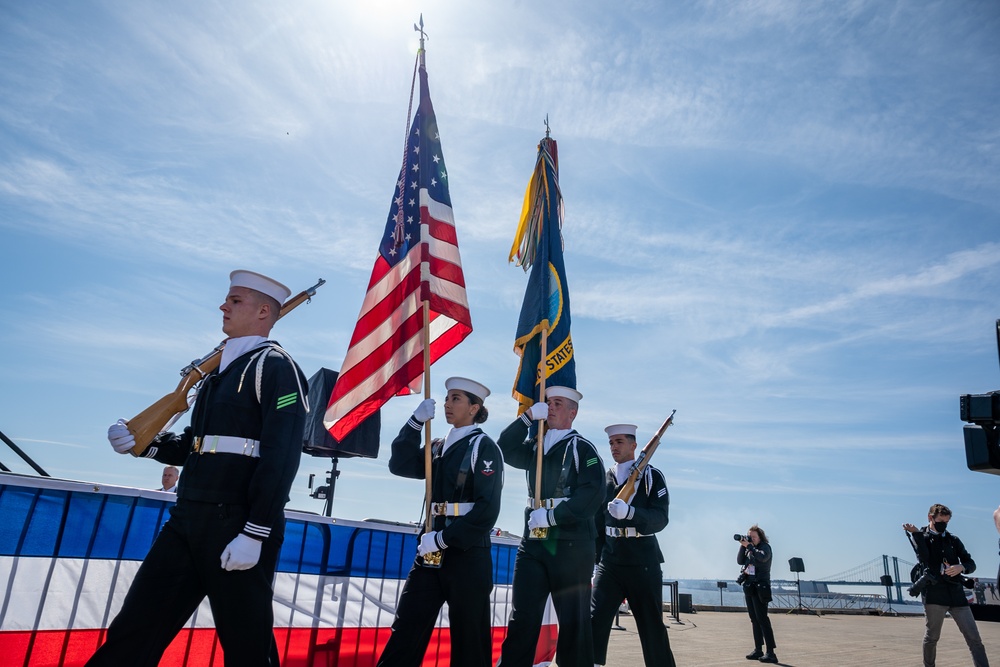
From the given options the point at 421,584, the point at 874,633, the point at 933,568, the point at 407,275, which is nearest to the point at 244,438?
the point at 421,584

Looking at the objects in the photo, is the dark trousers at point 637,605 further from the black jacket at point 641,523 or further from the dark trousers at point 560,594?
the dark trousers at point 560,594

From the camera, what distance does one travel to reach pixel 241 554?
3.46 metres

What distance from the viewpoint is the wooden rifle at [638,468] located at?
7039 mm

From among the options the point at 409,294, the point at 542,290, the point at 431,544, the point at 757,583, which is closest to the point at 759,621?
the point at 757,583

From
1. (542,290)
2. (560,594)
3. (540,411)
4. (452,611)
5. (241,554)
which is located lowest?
(452,611)

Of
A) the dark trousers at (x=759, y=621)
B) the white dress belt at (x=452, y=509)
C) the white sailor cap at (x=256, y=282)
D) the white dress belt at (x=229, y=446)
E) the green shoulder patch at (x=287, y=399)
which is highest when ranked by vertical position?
the white sailor cap at (x=256, y=282)

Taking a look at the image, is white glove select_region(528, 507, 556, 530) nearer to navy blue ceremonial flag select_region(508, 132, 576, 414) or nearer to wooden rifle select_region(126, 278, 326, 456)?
navy blue ceremonial flag select_region(508, 132, 576, 414)

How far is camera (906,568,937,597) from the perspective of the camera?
8727mm

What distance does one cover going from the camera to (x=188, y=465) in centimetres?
384

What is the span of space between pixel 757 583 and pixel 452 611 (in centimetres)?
827

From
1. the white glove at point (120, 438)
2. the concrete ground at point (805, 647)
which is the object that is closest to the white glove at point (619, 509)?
the concrete ground at point (805, 647)

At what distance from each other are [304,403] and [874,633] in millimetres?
17320

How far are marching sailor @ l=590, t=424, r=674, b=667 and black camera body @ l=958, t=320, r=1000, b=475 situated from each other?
266cm

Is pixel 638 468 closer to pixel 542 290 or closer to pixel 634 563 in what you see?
pixel 634 563
